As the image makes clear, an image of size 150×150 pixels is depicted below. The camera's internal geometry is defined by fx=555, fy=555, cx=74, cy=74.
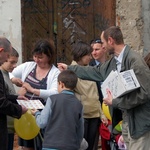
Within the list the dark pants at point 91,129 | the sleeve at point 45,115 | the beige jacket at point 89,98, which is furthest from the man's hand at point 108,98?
the dark pants at point 91,129

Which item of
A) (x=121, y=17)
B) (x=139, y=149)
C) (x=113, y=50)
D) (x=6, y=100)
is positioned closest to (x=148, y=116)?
(x=139, y=149)

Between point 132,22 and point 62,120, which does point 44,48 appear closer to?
point 62,120

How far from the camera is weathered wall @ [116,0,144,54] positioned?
395 inches

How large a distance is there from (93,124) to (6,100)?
210cm

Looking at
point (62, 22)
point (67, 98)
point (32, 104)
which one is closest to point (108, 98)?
point (67, 98)

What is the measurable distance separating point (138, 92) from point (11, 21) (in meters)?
4.57

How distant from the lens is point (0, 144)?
5996 millimetres

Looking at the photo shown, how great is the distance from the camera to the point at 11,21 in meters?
10.1

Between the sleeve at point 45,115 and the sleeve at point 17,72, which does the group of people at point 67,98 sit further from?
the sleeve at point 17,72

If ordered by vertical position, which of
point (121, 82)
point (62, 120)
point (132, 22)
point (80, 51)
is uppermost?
point (132, 22)

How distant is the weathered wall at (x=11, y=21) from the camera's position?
1003cm

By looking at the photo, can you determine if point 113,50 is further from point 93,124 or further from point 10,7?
point 10,7

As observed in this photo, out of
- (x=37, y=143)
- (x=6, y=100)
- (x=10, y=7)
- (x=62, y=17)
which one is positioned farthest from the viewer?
(x=62, y=17)

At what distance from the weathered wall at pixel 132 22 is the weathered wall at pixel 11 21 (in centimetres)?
190
